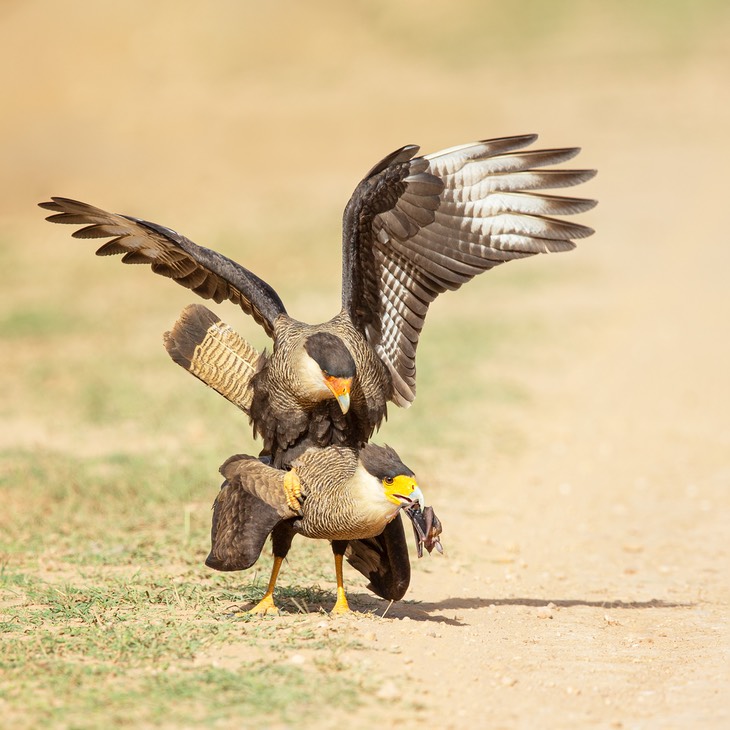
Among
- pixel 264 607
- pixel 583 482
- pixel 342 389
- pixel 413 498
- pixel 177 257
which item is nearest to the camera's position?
pixel 413 498

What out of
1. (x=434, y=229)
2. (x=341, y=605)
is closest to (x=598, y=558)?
(x=341, y=605)

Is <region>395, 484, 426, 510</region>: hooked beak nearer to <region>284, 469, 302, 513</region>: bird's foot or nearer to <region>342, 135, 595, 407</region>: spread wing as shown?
<region>284, 469, 302, 513</region>: bird's foot

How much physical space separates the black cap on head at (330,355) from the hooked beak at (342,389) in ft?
0.07

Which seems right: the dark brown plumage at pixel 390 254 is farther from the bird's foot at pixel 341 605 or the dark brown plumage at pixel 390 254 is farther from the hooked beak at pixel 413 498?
the hooked beak at pixel 413 498

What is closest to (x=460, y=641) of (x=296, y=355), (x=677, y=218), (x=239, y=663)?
(x=239, y=663)

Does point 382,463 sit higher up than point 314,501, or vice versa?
point 382,463

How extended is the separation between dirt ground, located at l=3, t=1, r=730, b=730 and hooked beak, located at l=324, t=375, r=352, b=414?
906mm

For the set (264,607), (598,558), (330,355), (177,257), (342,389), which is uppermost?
(177,257)

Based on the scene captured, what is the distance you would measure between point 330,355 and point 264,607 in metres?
1.12

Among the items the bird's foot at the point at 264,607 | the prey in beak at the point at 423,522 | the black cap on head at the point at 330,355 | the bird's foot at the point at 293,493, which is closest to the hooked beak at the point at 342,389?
the black cap on head at the point at 330,355

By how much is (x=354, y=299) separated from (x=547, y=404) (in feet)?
17.9

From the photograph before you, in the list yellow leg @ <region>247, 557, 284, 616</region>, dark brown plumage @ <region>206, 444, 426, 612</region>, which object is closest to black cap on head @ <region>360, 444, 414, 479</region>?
dark brown plumage @ <region>206, 444, 426, 612</region>

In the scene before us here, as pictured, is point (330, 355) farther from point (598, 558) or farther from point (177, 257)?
point (598, 558)

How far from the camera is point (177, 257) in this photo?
18.4 ft
